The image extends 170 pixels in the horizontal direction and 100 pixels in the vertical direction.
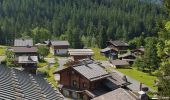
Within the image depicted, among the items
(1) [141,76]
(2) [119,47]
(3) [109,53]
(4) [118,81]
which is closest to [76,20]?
(2) [119,47]

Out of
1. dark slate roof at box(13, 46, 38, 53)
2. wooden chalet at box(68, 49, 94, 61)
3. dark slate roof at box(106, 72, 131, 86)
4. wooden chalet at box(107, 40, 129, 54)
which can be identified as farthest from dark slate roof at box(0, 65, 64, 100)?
wooden chalet at box(107, 40, 129, 54)

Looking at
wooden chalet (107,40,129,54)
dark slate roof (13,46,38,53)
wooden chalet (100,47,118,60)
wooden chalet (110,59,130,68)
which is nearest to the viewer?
dark slate roof (13,46,38,53)

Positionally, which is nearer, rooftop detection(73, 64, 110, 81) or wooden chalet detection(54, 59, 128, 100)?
wooden chalet detection(54, 59, 128, 100)

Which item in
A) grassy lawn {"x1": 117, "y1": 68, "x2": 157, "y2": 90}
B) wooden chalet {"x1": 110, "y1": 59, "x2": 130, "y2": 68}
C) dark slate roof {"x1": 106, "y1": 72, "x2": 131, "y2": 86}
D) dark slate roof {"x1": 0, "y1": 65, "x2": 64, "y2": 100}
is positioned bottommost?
grassy lawn {"x1": 117, "y1": 68, "x2": 157, "y2": 90}

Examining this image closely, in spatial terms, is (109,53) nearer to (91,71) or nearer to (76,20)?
(76,20)

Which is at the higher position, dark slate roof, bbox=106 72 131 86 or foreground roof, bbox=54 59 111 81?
foreground roof, bbox=54 59 111 81

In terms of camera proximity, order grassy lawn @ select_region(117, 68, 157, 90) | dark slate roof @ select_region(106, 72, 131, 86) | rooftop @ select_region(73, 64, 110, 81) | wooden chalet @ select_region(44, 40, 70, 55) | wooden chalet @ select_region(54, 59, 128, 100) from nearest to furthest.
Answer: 1. wooden chalet @ select_region(54, 59, 128, 100)
2. rooftop @ select_region(73, 64, 110, 81)
3. dark slate roof @ select_region(106, 72, 131, 86)
4. grassy lawn @ select_region(117, 68, 157, 90)
5. wooden chalet @ select_region(44, 40, 70, 55)

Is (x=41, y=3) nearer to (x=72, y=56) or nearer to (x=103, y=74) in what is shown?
(x=72, y=56)

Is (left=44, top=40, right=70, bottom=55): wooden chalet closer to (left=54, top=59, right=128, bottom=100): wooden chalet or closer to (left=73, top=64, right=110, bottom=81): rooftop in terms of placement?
(left=54, top=59, right=128, bottom=100): wooden chalet
